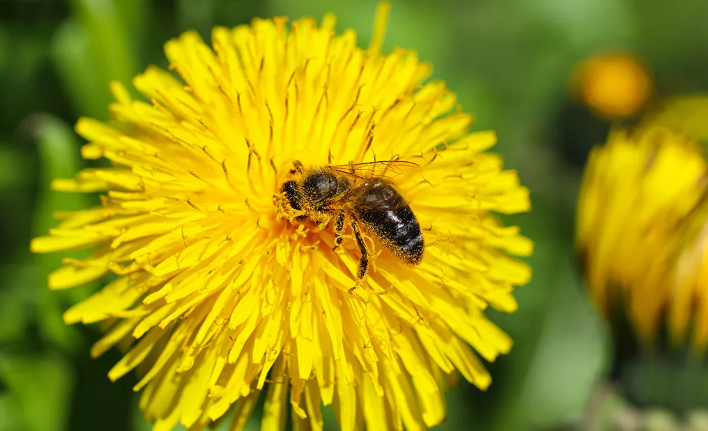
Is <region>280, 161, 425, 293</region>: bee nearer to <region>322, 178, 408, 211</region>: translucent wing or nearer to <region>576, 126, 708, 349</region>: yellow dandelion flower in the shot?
<region>322, 178, 408, 211</region>: translucent wing

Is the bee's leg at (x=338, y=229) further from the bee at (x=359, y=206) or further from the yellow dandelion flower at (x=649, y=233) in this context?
the yellow dandelion flower at (x=649, y=233)

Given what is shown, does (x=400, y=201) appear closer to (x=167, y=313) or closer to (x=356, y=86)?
(x=356, y=86)

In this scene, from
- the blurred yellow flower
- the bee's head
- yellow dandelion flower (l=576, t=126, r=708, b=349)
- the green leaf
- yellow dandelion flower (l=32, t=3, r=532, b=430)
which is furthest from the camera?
the blurred yellow flower

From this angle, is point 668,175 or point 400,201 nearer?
point 400,201

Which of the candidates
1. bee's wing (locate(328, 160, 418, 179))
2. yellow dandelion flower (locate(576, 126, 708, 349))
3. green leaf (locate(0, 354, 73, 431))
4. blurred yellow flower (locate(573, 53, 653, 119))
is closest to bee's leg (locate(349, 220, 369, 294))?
bee's wing (locate(328, 160, 418, 179))

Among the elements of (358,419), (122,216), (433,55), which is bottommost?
(358,419)

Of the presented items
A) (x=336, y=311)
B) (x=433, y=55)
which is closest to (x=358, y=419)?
(x=336, y=311)
